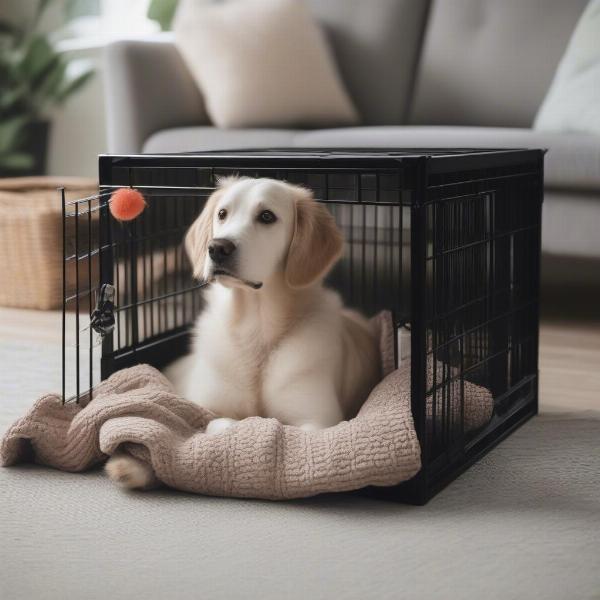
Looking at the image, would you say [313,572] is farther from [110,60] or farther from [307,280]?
[110,60]

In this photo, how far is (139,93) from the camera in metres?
3.40

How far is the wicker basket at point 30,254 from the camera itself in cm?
310

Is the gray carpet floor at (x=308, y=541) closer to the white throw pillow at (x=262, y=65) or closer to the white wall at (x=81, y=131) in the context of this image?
the white throw pillow at (x=262, y=65)

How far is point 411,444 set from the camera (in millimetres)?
1445

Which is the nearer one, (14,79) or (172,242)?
(172,242)

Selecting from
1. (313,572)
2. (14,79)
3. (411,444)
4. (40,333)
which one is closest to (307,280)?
(411,444)

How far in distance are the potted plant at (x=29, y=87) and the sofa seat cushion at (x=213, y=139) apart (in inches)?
65.0

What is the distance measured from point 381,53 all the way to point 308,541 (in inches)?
104

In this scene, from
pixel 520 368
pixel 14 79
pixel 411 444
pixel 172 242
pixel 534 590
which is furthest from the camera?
pixel 14 79

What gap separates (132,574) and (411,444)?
460 millimetres

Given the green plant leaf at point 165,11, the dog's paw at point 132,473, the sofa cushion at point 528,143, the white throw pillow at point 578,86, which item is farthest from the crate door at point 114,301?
the green plant leaf at point 165,11

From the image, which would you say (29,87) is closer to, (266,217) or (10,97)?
(10,97)

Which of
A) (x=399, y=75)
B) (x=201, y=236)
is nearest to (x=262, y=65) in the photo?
(x=399, y=75)

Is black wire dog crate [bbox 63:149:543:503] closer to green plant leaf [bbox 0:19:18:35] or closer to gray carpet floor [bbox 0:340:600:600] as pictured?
gray carpet floor [bbox 0:340:600:600]
